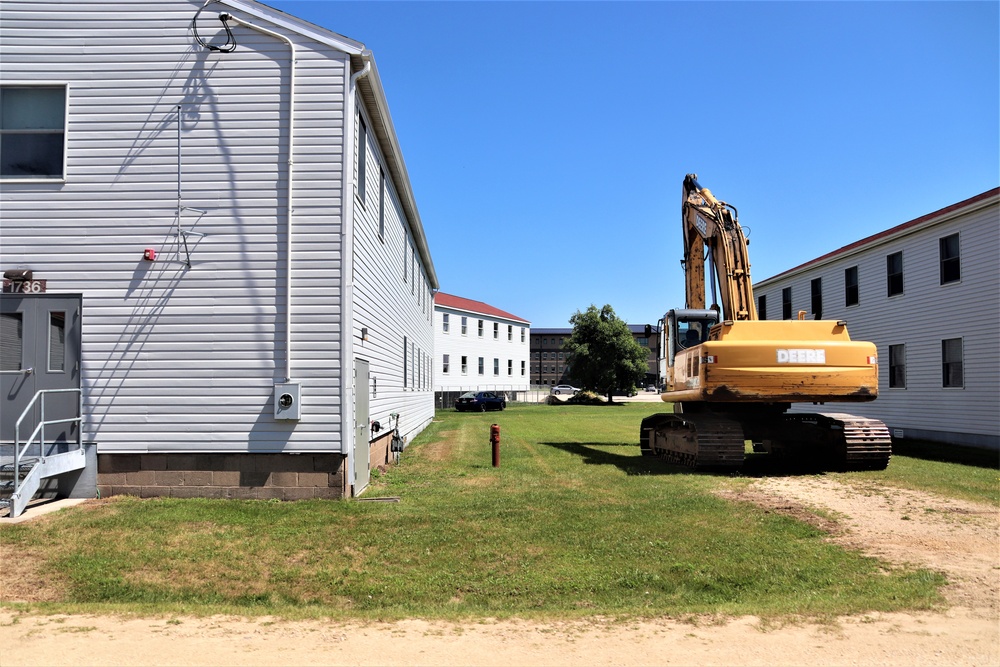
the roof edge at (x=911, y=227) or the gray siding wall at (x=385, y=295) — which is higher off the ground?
the roof edge at (x=911, y=227)

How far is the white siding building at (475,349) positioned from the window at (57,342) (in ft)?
123

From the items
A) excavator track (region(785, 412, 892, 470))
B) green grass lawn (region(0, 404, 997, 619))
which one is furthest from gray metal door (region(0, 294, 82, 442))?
excavator track (region(785, 412, 892, 470))

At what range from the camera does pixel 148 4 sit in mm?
10938

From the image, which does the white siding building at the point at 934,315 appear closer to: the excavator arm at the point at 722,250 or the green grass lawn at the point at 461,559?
the excavator arm at the point at 722,250

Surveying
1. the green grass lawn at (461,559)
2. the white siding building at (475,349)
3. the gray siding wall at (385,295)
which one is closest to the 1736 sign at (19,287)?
the green grass lawn at (461,559)

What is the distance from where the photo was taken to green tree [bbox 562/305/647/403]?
2544 inches

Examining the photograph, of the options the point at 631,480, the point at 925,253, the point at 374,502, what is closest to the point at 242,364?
the point at 374,502

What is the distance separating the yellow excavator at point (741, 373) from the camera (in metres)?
12.6

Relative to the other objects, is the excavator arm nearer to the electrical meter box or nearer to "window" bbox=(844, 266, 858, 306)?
the electrical meter box

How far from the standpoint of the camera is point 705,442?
13242mm

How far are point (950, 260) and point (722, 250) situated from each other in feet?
34.8

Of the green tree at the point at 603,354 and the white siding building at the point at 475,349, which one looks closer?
the white siding building at the point at 475,349

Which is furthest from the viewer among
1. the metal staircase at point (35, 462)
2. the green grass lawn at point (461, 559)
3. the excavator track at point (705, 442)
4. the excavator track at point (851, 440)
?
the excavator track at point (851, 440)

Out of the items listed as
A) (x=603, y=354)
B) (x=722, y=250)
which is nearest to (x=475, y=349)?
(x=603, y=354)
